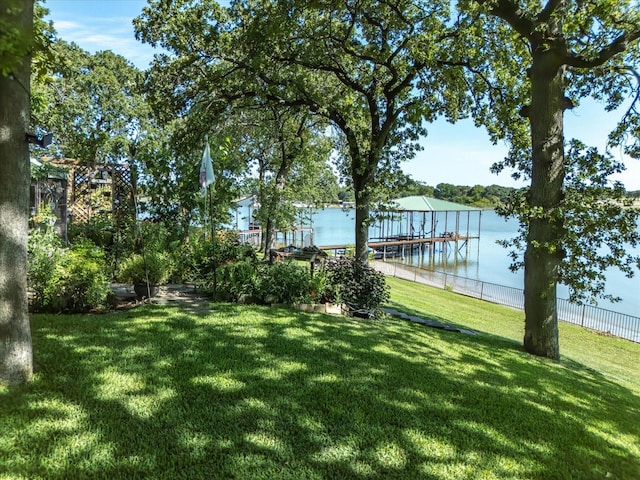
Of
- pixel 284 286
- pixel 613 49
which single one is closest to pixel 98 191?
pixel 284 286

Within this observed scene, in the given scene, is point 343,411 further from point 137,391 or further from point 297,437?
point 137,391

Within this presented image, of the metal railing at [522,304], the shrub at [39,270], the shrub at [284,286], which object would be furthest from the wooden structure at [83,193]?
the metal railing at [522,304]

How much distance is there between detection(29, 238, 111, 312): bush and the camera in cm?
475

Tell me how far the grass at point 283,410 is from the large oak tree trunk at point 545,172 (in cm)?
190

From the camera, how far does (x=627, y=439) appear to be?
3332mm

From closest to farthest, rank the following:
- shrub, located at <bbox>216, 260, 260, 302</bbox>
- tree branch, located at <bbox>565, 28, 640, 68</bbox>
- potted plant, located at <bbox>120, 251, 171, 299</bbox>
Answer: tree branch, located at <bbox>565, 28, 640, 68</bbox>
potted plant, located at <bbox>120, 251, 171, 299</bbox>
shrub, located at <bbox>216, 260, 260, 302</bbox>

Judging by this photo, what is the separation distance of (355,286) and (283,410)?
472 centimetres

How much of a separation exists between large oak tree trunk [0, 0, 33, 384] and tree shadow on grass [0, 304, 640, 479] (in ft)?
1.06

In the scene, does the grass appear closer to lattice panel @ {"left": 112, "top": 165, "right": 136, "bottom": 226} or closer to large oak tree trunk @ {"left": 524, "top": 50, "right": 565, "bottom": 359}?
large oak tree trunk @ {"left": 524, "top": 50, "right": 565, "bottom": 359}

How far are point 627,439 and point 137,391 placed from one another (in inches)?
165

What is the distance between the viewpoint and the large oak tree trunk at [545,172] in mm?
A: 6180

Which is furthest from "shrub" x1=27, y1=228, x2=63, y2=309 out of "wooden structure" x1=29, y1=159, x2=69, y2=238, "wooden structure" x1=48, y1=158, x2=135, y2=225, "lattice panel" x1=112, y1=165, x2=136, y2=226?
"wooden structure" x1=48, y1=158, x2=135, y2=225

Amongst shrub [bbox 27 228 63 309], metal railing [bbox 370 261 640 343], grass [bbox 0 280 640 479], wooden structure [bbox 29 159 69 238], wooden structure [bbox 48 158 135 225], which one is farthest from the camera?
metal railing [bbox 370 261 640 343]

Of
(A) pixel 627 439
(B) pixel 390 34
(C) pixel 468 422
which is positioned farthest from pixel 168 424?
(B) pixel 390 34
